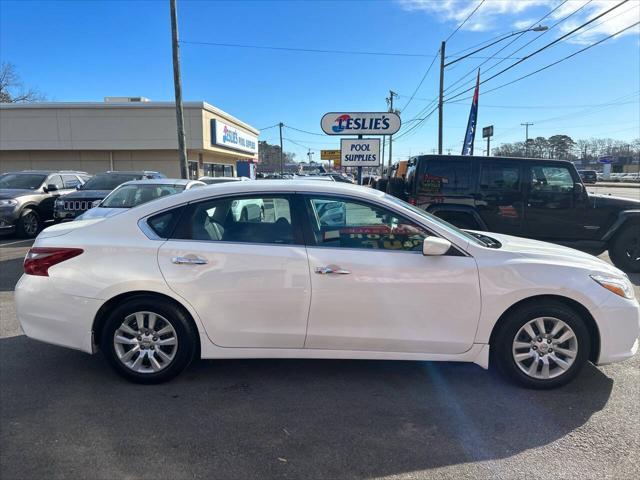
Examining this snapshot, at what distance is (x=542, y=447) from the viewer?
9.16ft

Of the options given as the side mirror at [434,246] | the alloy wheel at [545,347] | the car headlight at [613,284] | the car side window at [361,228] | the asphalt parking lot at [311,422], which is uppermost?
the car side window at [361,228]

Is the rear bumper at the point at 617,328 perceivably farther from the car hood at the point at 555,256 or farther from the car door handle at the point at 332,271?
the car door handle at the point at 332,271

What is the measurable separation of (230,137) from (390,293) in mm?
29475

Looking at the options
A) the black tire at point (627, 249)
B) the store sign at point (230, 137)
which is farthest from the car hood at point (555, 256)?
the store sign at point (230, 137)

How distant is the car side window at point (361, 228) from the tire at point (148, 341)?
1240 millimetres

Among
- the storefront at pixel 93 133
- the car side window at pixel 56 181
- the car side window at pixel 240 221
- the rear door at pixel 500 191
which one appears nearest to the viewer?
the car side window at pixel 240 221

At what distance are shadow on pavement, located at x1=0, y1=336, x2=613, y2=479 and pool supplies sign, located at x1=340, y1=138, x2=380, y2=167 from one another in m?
6.49

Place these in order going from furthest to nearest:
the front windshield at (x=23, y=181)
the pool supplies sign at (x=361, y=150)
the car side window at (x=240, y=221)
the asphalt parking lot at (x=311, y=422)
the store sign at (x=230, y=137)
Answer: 1. the store sign at (x=230, y=137)
2. the front windshield at (x=23, y=181)
3. the pool supplies sign at (x=361, y=150)
4. the car side window at (x=240, y=221)
5. the asphalt parking lot at (x=311, y=422)

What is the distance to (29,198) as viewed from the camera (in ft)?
36.2

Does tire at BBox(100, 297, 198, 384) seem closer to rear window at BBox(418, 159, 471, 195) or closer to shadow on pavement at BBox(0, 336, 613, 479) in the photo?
shadow on pavement at BBox(0, 336, 613, 479)

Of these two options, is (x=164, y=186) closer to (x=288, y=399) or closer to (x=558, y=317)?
(x=288, y=399)

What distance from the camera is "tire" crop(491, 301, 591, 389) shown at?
338 cm

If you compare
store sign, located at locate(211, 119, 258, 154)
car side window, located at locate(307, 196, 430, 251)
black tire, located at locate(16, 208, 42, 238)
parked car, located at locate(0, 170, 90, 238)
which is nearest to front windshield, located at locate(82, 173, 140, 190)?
parked car, located at locate(0, 170, 90, 238)

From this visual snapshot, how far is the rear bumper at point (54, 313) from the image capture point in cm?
341
